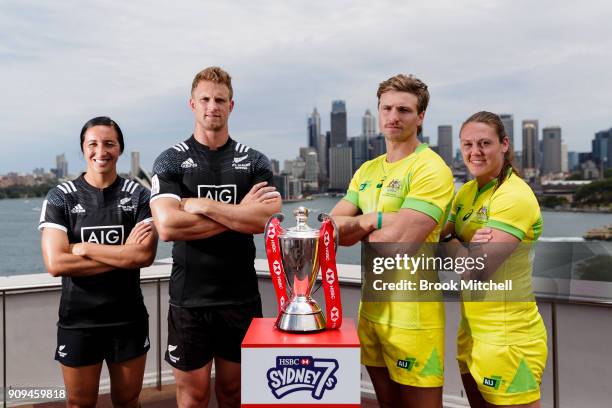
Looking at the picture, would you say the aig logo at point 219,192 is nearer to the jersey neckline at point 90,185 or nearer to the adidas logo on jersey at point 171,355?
the jersey neckline at point 90,185

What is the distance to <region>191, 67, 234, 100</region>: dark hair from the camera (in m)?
2.20

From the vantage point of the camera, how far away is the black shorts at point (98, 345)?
2240mm

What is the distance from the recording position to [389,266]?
1899 millimetres

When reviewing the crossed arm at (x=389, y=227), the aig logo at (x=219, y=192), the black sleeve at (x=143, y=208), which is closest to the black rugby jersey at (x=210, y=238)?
the aig logo at (x=219, y=192)

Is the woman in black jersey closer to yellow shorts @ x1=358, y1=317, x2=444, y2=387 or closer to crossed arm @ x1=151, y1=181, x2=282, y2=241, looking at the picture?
crossed arm @ x1=151, y1=181, x2=282, y2=241

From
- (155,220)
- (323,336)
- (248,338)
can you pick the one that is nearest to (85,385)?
(155,220)

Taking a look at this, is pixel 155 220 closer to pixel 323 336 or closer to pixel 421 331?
pixel 323 336

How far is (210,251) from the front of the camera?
7.26ft

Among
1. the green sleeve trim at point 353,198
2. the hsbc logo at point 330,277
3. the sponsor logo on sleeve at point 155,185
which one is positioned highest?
the sponsor logo on sleeve at point 155,185

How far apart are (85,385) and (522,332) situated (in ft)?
5.66

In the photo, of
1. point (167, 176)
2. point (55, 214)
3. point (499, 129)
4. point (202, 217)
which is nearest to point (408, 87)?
point (499, 129)

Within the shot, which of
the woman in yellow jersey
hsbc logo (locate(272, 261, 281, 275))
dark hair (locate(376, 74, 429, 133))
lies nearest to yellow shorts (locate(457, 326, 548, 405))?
the woman in yellow jersey

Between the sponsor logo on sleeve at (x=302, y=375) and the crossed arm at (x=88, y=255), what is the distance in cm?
86

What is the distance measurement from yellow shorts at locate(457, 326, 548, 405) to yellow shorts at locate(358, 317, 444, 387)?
5.3 inches
